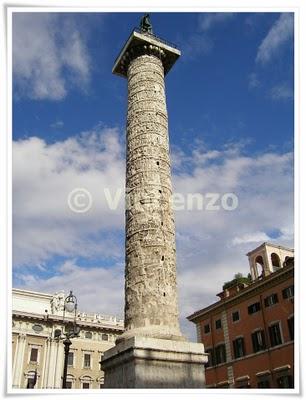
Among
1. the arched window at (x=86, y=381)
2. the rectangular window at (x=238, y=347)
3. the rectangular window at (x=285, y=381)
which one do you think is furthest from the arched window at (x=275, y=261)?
the arched window at (x=86, y=381)

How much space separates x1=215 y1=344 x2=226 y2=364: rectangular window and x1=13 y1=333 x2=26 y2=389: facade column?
12.4m

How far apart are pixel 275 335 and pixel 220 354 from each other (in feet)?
13.6

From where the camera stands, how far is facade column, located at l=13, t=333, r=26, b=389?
2606cm

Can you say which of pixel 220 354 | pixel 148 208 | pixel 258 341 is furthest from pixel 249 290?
pixel 148 208

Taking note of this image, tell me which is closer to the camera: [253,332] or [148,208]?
[148,208]

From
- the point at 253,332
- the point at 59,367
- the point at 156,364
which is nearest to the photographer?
the point at 156,364

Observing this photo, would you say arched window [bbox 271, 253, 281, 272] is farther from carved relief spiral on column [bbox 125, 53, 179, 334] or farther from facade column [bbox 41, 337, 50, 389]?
carved relief spiral on column [bbox 125, 53, 179, 334]

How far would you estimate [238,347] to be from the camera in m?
20.5

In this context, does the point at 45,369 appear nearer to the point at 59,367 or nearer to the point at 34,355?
the point at 59,367

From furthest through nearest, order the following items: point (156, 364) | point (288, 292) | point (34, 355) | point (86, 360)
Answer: point (86, 360) → point (34, 355) → point (288, 292) → point (156, 364)
